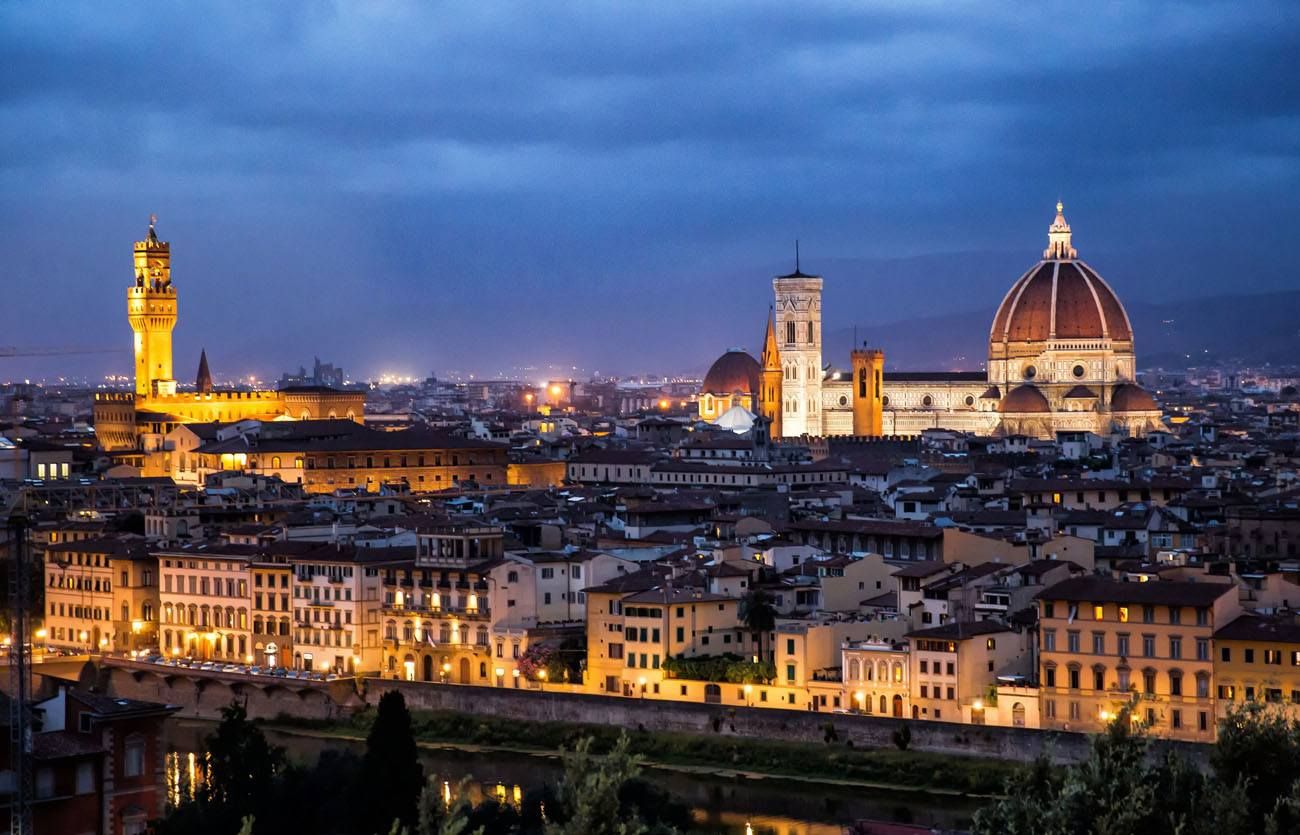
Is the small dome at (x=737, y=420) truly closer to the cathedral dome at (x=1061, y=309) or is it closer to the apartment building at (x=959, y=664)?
the cathedral dome at (x=1061, y=309)

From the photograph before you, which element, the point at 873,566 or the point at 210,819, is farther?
the point at 873,566

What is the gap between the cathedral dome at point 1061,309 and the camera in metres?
112

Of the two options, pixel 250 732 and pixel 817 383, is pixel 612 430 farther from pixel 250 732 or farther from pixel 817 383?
pixel 250 732

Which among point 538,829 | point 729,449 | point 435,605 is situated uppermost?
point 729,449

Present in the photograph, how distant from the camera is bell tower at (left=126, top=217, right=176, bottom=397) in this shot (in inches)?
3920

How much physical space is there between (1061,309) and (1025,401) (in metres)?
6.95

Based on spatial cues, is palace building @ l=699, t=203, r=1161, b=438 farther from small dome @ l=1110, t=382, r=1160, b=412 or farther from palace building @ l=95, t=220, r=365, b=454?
palace building @ l=95, t=220, r=365, b=454

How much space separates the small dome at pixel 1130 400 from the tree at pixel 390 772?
79.1m

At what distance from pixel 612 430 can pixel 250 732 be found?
83586mm

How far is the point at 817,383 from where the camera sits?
11106cm

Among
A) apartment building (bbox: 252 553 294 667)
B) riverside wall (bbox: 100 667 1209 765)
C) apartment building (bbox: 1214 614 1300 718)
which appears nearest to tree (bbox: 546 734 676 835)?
riverside wall (bbox: 100 667 1209 765)

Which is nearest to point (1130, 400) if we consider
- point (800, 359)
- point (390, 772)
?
point (800, 359)

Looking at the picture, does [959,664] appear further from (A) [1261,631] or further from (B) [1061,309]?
(B) [1061,309]

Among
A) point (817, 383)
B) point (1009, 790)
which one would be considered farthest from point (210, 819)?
point (817, 383)
